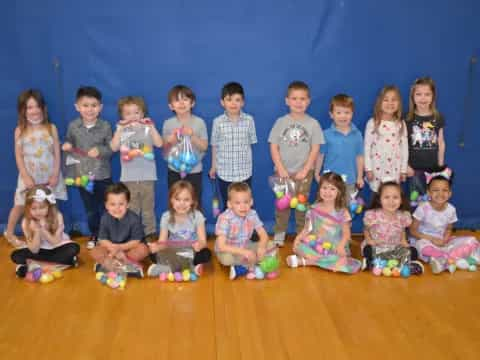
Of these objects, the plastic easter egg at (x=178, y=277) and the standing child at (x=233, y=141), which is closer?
the plastic easter egg at (x=178, y=277)

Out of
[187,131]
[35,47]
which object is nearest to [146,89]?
[187,131]

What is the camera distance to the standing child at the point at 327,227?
419cm

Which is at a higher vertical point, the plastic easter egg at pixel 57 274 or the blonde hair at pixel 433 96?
the blonde hair at pixel 433 96

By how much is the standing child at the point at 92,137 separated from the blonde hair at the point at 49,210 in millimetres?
448

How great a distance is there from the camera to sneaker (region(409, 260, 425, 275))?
13.4 feet

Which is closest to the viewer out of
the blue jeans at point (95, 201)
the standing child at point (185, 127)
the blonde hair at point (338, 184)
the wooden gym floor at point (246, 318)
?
the wooden gym floor at point (246, 318)

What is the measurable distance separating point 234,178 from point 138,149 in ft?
2.96

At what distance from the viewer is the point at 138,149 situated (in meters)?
4.42

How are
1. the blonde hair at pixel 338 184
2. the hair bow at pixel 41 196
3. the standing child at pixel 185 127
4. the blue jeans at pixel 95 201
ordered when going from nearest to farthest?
1. the hair bow at pixel 41 196
2. the blonde hair at pixel 338 184
3. the standing child at pixel 185 127
4. the blue jeans at pixel 95 201

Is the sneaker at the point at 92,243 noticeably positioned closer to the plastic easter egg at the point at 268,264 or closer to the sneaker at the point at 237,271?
the sneaker at the point at 237,271

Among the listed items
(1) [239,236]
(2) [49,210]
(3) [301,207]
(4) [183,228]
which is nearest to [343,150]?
(3) [301,207]

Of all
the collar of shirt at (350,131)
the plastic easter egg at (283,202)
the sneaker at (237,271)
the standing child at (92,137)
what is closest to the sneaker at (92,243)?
the standing child at (92,137)

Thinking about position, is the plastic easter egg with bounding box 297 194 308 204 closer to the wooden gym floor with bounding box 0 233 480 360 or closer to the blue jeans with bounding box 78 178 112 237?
the wooden gym floor with bounding box 0 233 480 360

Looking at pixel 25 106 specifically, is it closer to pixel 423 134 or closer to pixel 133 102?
pixel 133 102
